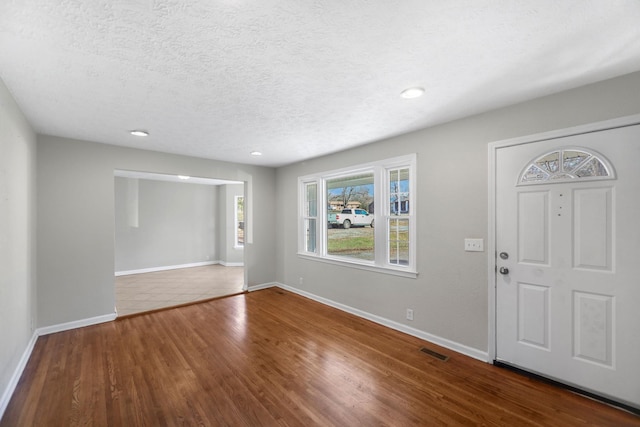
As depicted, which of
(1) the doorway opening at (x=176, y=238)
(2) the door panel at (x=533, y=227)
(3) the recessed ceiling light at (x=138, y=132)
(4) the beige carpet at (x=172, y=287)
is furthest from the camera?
(1) the doorway opening at (x=176, y=238)

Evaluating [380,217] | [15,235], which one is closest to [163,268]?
[15,235]

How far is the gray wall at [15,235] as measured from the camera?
6.48 ft

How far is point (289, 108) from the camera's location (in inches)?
99.3

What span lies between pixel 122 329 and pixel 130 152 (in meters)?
2.49

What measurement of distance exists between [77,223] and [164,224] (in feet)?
12.7

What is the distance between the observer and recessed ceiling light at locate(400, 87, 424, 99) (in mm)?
2148

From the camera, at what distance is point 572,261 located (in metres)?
2.17

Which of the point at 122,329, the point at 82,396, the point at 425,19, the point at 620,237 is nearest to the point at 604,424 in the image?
the point at 620,237

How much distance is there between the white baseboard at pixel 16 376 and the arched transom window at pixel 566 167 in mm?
4603

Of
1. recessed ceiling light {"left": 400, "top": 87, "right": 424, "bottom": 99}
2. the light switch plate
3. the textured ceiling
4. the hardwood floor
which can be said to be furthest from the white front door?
recessed ceiling light {"left": 400, "top": 87, "right": 424, "bottom": 99}

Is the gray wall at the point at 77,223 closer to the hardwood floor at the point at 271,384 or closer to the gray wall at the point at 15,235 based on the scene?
the gray wall at the point at 15,235

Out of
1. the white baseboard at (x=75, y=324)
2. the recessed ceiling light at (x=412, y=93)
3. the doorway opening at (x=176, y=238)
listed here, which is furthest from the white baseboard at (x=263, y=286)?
the recessed ceiling light at (x=412, y=93)

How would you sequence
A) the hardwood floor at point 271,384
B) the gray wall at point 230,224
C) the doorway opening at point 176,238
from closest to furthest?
the hardwood floor at point 271,384
the doorway opening at point 176,238
the gray wall at point 230,224

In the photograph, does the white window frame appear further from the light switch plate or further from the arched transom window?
the arched transom window
